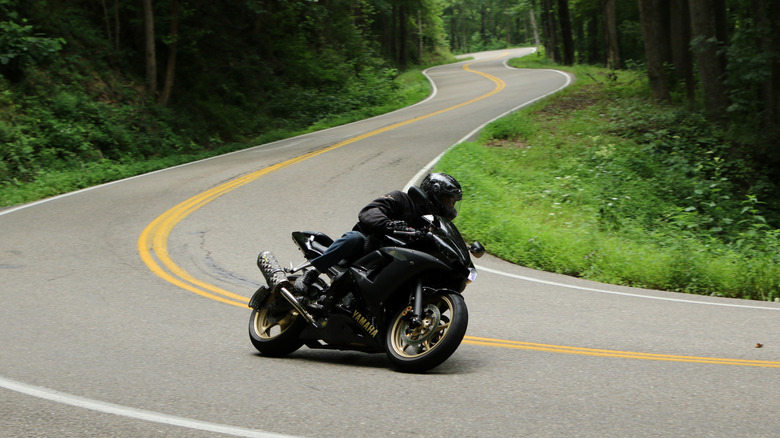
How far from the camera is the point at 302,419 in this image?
4.57 metres

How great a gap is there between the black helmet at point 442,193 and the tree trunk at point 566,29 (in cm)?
3920

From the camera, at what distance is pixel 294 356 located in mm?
6582

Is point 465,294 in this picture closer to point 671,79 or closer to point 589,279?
point 589,279

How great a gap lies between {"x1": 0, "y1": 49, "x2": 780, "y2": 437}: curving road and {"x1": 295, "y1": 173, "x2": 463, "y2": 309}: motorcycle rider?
97 cm

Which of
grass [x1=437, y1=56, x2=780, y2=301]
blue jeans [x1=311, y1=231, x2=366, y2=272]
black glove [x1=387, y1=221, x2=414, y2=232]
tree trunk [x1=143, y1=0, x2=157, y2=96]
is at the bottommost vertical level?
grass [x1=437, y1=56, x2=780, y2=301]

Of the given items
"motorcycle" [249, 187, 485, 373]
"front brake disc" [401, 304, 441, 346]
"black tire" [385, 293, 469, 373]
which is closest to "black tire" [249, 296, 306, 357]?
"motorcycle" [249, 187, 485, 373]

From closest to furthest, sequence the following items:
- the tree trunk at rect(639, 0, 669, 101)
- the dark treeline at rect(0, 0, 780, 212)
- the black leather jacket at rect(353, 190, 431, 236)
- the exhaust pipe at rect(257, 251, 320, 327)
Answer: the black leather jacket at rect(353, 190, 431, 236) < the exhaust pipe at rect(257, 251, 320, 327) < the dark treeline at rect(0, 0, 780, 212) < the tree trunk at rect(639, 0, 669, 101)

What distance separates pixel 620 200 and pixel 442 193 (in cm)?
1037

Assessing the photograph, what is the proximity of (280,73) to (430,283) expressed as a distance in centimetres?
2903

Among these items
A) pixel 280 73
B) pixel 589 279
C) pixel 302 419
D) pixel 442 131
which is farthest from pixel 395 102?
pixel 302 419

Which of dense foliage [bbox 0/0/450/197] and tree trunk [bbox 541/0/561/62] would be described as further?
tree trunk [bbox 541/0/561/62]

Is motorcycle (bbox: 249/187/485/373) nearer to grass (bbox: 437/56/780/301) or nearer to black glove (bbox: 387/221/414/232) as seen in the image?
black glove (bbox: 387/221/414/232)

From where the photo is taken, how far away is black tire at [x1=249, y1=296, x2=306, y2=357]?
252 inches

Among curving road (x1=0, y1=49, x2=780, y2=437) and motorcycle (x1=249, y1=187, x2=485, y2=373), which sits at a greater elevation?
motorcycle (x1=249, y1=187, x2=485, y2=373)
